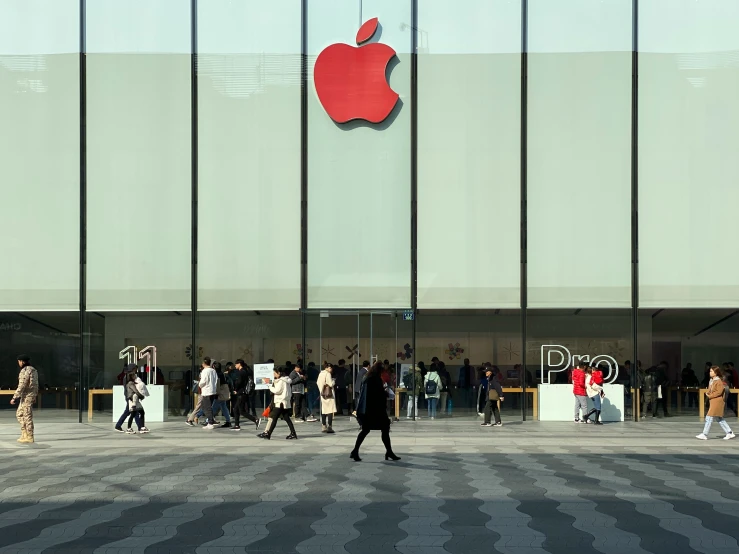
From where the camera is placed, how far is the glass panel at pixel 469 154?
28.2m

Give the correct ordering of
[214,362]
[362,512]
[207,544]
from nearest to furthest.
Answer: [207,544], [362,512], [214,362]

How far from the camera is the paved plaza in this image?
9961mm

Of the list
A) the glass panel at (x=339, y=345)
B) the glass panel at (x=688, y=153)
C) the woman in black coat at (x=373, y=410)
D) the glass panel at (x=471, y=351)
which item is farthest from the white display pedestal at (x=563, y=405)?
the woman in black coat at (x=373, y=410)

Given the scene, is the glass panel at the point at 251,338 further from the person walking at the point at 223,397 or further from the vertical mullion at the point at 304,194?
the person walking at the point at 223,397

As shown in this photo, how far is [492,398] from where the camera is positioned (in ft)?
85.0

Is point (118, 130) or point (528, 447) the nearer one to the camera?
point (528, 447)

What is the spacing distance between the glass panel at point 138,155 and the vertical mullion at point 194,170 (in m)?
0.12

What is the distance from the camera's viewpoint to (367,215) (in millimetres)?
28438

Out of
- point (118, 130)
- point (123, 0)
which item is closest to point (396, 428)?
point (118, 130)

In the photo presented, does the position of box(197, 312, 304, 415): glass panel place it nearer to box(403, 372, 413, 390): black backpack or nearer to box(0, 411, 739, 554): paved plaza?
box(403, 372, 413, 390): black backpack

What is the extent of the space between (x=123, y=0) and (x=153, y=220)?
19.2 ft

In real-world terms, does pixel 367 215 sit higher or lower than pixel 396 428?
higher

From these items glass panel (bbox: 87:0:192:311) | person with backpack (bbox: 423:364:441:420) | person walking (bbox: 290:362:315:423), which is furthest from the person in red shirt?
glass panel (bbox: 87:0:192:311)

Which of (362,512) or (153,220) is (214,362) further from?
(362,512)
